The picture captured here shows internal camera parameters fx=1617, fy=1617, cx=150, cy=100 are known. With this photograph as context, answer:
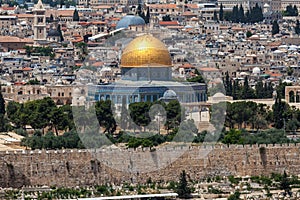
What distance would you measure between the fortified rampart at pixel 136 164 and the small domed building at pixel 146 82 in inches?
636

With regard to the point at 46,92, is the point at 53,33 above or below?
below

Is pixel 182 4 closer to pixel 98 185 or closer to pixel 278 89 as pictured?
pixel 278 89

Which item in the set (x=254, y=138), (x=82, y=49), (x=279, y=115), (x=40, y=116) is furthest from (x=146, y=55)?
(x=82, y=49)

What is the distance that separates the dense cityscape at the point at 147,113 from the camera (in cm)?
3541

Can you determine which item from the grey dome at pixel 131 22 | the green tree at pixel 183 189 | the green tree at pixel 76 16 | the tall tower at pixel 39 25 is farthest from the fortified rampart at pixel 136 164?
the green tree at pixel 76 16

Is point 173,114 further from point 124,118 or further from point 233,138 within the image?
point 233,138

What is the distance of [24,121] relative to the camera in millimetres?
46500

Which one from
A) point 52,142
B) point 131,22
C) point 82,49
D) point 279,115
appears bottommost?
point 82,49

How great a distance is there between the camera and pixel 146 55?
183 feet

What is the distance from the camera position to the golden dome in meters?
55.8

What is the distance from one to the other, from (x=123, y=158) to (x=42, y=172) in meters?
2.03

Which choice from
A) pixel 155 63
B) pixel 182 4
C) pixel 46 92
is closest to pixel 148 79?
pixel 155 63

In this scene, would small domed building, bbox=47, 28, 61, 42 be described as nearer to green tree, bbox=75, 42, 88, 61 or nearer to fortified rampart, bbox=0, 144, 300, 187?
green tree, bbox=75, 42, 88, 61

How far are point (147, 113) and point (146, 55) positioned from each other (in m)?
9.02
